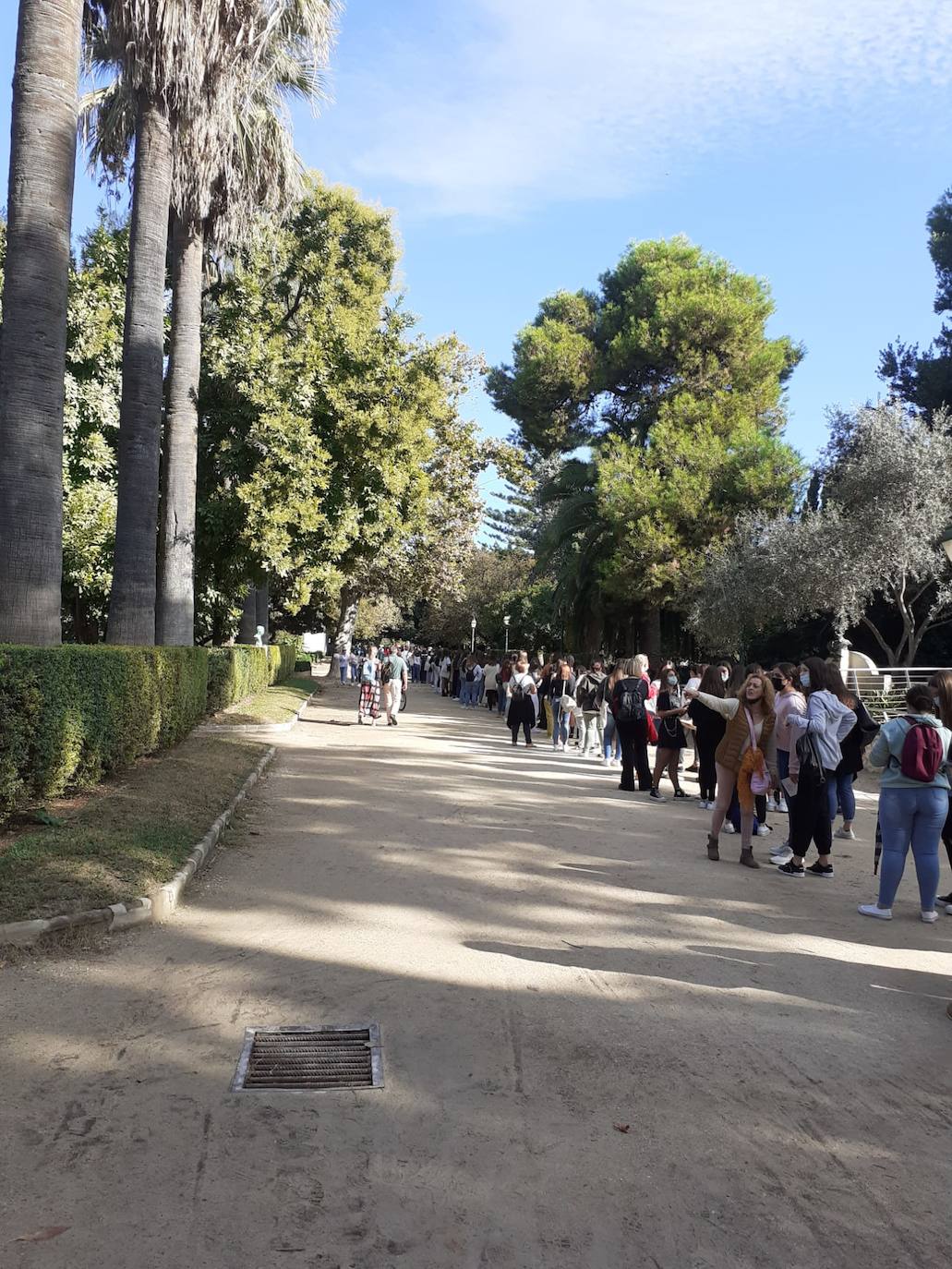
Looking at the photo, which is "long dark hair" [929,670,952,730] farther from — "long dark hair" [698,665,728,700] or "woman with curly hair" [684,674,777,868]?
"long dark hair" [698,665,728,700]

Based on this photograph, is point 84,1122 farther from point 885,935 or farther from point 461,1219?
point 885,935

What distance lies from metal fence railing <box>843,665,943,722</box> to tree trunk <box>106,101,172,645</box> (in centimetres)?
1290

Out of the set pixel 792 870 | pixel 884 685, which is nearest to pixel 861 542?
pixel 884 685

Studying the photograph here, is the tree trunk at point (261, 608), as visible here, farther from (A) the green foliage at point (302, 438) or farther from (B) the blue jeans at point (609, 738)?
(B) the blue jeans at point (609, 738)

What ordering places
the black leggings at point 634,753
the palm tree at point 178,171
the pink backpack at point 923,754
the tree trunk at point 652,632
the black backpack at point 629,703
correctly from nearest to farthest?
the pink backpack at point 923,754 → the black backpack at point 629,703 → the black leggings at point 634,753 → the palm tree at point 178,171 → the tree trunk at point 652,632

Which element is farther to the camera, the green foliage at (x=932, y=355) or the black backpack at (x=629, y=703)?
the green foliage at (x=932, y=355)

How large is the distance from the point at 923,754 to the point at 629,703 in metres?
6.17

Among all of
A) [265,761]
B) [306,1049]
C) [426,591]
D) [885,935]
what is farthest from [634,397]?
[306,1049]

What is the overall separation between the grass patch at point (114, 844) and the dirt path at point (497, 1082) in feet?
1.33

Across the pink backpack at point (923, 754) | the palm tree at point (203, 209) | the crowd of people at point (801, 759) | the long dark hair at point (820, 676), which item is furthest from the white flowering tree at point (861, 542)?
the pink backpack at point (923, 754)

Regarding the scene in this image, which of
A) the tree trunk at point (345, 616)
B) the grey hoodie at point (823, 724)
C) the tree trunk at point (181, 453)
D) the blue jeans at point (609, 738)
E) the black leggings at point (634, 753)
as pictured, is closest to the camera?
the grey hoodie at point (823, 724)

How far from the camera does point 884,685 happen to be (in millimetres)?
21562

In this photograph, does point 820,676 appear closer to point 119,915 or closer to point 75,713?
point 119,915

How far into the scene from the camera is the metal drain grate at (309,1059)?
13.3 feet
